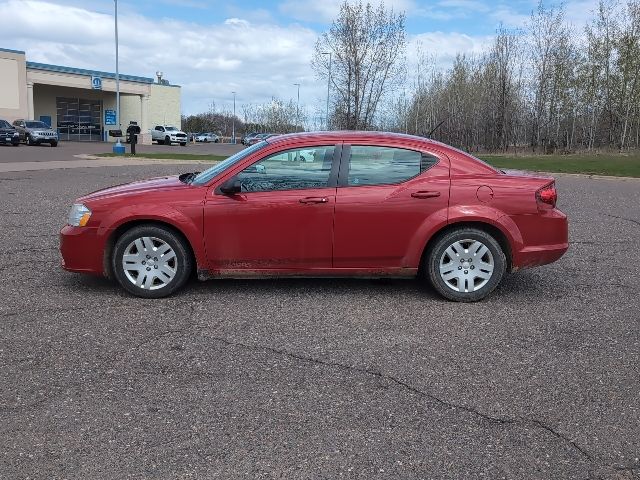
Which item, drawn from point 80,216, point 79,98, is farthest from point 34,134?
point 80,216

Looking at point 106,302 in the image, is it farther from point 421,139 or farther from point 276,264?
point 421,139

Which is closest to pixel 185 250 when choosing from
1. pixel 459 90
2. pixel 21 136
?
pixel 21 136

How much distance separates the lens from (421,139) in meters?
5.99

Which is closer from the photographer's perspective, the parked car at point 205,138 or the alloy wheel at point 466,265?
the alloy wheel at point 466,265

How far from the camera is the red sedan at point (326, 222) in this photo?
5.55 m

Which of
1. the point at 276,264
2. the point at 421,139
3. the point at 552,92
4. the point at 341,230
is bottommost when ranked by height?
the point at 276,264

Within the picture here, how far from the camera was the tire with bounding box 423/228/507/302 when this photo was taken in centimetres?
564

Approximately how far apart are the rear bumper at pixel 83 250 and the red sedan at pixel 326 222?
10 millimetres

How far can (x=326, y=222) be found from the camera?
5562mm

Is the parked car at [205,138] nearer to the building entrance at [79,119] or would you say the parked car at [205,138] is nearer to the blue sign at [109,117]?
the building entrance at [79,119]

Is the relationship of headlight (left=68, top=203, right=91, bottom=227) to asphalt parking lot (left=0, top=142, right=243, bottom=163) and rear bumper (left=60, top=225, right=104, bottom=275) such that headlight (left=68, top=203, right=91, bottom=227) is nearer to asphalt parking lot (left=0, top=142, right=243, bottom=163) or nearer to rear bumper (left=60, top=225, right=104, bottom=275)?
rear bumper (left=60, top=225, right=104, bottom=275)

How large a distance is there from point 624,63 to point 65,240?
45.6 meters

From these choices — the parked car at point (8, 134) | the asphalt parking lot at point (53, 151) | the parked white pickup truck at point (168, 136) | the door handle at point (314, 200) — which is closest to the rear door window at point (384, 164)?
the door handle at point (314, 200)

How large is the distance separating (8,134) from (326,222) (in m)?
41.3
